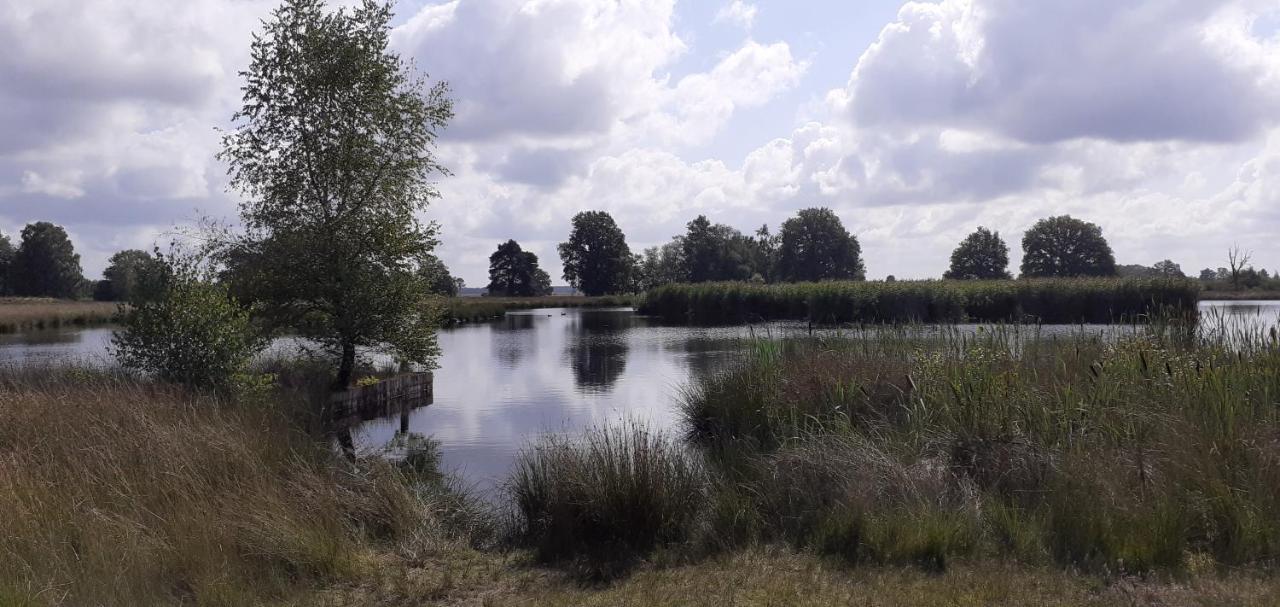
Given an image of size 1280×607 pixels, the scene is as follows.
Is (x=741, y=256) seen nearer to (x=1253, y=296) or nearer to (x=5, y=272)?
(x=1253, y=296)

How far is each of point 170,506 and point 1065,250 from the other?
9606 cm

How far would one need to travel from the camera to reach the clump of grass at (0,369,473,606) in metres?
5.37

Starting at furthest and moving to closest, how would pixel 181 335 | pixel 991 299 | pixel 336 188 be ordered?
pixel 991 299, pixel 336 188, pixel 181 335

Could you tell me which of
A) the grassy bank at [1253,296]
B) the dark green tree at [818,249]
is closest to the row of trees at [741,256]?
the dark green tree at [818,249]

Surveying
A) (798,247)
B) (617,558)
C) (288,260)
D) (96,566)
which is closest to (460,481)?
(617,558)

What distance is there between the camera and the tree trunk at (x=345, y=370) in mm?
17250

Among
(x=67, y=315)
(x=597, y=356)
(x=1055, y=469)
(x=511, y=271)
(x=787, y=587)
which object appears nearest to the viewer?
(x=787, y=587)

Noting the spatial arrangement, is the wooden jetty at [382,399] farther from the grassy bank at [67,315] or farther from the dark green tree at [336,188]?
the grassy bank at [67,315]

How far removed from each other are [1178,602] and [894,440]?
3.63m

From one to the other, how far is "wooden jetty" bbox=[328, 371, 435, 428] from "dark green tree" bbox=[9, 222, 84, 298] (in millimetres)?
85355

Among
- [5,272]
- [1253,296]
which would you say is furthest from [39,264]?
[1253,296]

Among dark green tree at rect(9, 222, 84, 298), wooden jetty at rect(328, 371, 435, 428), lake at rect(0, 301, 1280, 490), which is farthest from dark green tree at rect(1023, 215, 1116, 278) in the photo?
dark green tree at rect(9, 222, 84, 298)

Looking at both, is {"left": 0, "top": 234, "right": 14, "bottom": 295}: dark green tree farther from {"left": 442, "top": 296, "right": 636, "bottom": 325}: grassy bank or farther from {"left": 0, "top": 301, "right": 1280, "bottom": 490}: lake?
{"left": 0, "top": 301, "right": 1280, "bottom": 490}: lake

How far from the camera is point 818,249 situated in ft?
323
